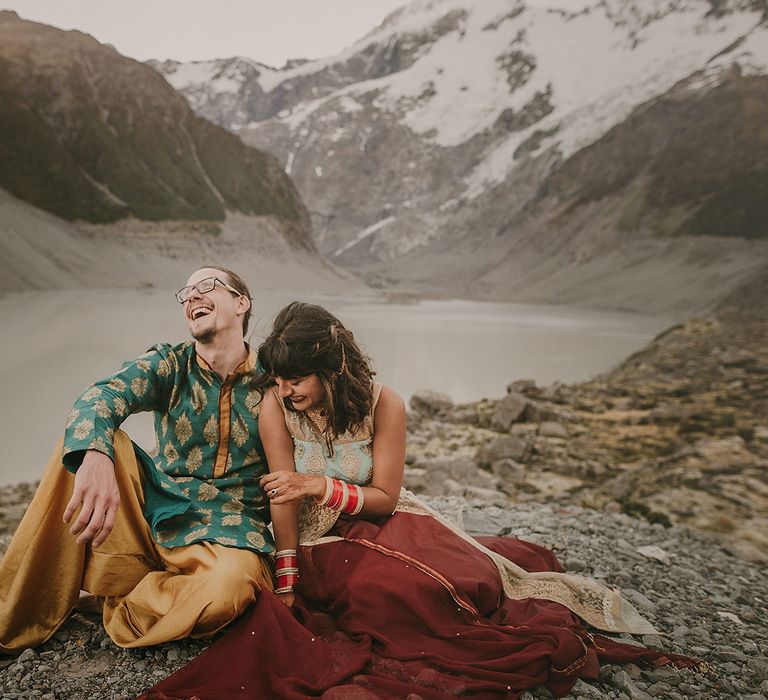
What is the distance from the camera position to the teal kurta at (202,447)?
8.04ft

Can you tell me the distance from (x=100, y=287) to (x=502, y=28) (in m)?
98.7

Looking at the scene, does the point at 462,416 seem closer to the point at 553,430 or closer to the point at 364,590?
the point at 553,430

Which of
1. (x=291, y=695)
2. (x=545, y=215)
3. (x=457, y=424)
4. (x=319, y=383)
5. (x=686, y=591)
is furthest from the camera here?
(x=545, y=215)

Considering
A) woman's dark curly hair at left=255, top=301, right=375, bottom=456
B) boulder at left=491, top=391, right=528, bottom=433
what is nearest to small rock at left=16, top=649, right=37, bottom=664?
woman's dark curly hair at left=255, top=301, right=375, bottom=456

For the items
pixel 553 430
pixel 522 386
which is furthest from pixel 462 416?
pixel 522 386

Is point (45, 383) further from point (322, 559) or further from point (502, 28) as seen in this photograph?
point (502, 28)

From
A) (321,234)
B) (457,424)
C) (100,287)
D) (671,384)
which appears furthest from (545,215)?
(457,424)

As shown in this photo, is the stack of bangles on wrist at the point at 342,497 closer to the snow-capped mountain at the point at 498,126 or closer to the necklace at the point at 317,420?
the necklace at the point at 317,420

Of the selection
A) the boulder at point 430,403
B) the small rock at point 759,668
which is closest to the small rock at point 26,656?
the small rock at point 759,668

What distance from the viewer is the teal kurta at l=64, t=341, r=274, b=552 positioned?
2.45 meters

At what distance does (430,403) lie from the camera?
1216 centimetres

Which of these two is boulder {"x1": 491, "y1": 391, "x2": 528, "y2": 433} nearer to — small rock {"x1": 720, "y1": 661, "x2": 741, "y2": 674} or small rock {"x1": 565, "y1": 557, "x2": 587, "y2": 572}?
small rock {"x1": 565, "y1": 557, "x2": 587, "y2": 572}

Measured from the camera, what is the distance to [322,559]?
8.00 feet

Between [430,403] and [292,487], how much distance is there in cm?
996
